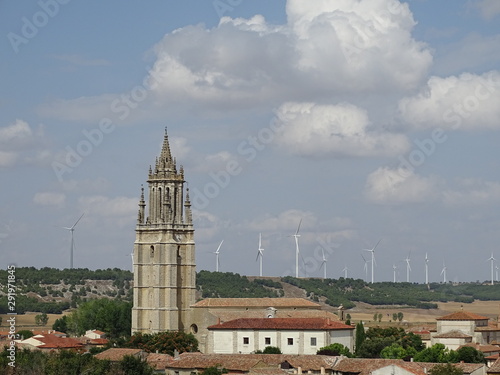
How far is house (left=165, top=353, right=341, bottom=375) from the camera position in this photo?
274ft

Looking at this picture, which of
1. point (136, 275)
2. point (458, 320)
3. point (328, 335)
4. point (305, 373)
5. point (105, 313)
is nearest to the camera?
point (305, 373)

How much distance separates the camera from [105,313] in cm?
13112

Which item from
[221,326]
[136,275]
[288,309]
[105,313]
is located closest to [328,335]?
[221,326]

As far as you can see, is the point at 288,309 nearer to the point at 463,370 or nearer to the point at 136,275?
the point at 136,275

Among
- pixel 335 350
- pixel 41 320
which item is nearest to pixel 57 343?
pixel 335 350

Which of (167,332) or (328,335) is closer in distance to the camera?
(328,335)

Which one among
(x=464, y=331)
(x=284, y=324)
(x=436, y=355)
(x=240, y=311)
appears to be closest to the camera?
(x=436, y=355)

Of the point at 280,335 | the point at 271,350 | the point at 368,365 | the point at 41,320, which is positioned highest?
the point at 41,320

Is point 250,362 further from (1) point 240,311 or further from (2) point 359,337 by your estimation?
(1) point 240,311

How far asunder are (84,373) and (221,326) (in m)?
27.8

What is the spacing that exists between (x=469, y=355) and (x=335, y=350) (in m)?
12.3

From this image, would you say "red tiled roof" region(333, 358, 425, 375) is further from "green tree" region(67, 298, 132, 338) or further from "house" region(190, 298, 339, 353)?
"green tree" region(67, 298, 132, 338)

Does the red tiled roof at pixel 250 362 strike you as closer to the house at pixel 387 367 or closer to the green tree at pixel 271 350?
the house at pixel 387 367

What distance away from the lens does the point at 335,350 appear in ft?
321
